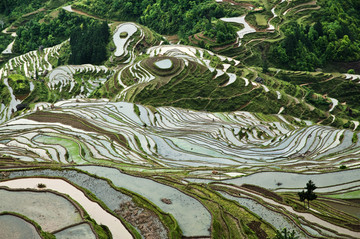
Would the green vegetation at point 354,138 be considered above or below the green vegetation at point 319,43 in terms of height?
below

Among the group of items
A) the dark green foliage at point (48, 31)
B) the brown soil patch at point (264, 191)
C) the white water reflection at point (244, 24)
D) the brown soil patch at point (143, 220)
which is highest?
the dark green foliage at point (48, 31)

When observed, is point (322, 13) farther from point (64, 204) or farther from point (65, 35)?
point (64, 204)

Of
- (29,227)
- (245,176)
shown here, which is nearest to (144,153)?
(245,176)

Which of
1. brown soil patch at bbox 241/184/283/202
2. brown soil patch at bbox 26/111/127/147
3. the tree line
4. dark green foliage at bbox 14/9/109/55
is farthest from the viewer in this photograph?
dark green foliage at bbox 14/9/109/55

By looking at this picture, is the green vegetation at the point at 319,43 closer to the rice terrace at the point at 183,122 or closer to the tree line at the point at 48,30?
the rice terrace at the point at 183,122

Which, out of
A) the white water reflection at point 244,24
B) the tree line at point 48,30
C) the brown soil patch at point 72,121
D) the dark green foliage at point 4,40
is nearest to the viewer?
the brown soil patch at point 72,121

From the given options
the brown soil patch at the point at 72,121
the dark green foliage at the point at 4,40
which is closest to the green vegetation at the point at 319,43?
the brown soil patch at the point at 72,121

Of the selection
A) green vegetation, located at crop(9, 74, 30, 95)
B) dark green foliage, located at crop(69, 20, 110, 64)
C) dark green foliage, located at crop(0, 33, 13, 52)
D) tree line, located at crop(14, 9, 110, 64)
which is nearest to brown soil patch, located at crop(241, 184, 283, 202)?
green vegetation, located at crop(9, 74, 30, 95)

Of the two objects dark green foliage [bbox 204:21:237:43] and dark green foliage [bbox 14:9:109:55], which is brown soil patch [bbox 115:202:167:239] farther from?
dark green foliage [bbox 14:9:109:55]
